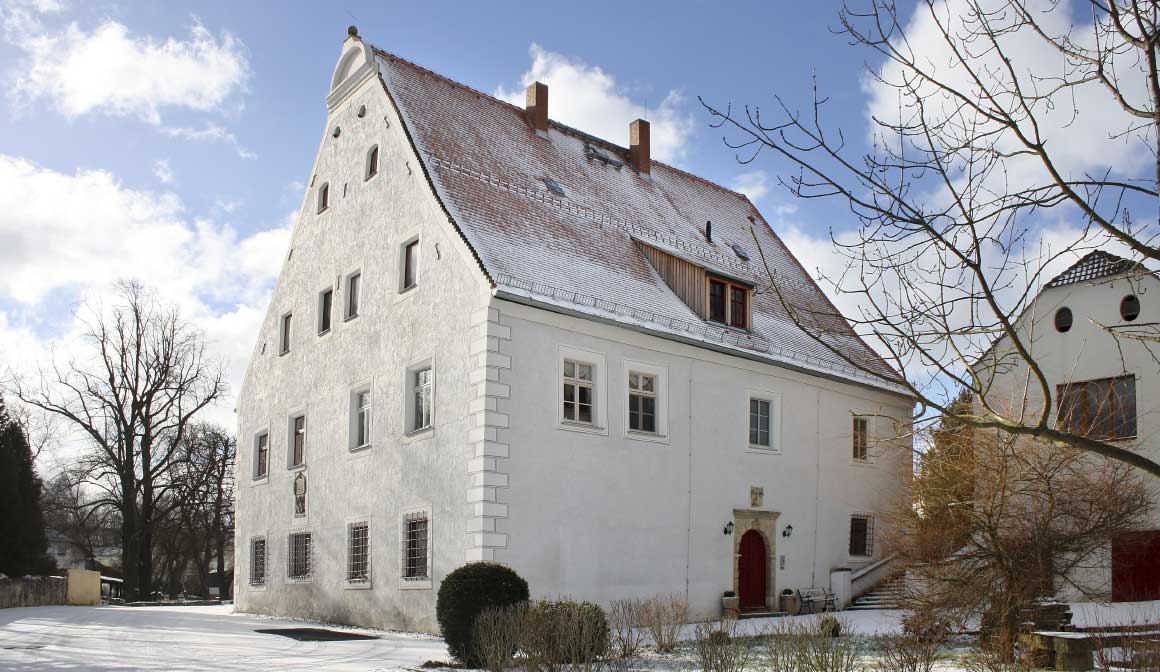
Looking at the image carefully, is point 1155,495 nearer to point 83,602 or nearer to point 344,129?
point 344,129

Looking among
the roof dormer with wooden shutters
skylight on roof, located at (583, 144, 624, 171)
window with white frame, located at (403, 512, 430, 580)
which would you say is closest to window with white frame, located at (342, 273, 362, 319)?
window with white frame, located at (403, 512, 430, 580)

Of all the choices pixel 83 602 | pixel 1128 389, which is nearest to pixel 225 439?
pixel 83 602

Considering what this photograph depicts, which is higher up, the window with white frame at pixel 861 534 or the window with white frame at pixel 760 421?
the window with white frame at pixel 760 421

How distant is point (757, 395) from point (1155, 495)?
25.9ft

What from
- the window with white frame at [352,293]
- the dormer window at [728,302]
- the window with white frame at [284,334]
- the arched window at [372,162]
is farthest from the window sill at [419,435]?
the window with white frame at [284,334]

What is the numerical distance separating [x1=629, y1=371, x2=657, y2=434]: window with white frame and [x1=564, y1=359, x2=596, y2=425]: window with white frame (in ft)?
3.21

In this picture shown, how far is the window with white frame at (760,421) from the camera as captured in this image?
22.9 meters

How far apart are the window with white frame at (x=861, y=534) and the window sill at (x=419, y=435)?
11183 mm

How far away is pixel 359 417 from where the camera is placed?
2216 centimetres

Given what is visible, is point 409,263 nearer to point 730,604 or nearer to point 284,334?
point 284,334

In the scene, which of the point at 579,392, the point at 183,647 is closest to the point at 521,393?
the point at 579,392

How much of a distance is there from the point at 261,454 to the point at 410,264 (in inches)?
328

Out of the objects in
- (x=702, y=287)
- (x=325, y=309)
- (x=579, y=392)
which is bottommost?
(x=579, y=392)

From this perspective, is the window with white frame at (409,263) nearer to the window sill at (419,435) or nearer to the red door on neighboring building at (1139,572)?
the window sill at (419,435)
